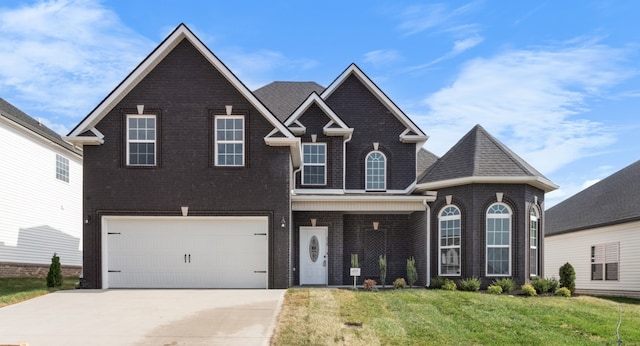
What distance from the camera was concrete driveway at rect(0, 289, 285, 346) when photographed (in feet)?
40.3

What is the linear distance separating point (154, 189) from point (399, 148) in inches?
396

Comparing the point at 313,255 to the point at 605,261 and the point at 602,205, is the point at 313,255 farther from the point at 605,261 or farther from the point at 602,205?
the point at 602,205

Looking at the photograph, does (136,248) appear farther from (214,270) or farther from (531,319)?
(531,319)

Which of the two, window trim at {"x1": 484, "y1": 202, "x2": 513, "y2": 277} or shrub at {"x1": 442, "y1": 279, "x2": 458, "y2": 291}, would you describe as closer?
shrub at {"x1": 442, "y1": 279, "x2": 458, "y2": 291}

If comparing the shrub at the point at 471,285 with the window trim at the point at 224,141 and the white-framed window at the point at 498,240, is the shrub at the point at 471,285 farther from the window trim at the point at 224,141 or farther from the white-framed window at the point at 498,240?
the window trim at the point at 224,141

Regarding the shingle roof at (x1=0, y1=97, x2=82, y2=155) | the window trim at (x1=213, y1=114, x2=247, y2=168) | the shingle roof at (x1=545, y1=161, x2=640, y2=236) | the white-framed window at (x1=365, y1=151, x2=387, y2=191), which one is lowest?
the shingle roof at (x1=545, y1=161, x2=640, y2=236)

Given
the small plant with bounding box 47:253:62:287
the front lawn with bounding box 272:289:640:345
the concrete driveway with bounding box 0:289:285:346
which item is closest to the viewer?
the concrete driveway with bounding box 0:289:285:346

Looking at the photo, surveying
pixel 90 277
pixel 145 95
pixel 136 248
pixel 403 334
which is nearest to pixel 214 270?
pixel 136 248

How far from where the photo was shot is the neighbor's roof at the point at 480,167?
2094 cm

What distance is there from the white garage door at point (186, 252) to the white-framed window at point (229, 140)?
185 cm

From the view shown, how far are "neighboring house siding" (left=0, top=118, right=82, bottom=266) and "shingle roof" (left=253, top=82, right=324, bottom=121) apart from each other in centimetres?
943

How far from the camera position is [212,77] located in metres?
19.9

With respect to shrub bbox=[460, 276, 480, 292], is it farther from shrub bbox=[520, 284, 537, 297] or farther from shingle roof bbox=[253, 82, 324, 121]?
shingle roof bbox=[253, 82, 324, 121]

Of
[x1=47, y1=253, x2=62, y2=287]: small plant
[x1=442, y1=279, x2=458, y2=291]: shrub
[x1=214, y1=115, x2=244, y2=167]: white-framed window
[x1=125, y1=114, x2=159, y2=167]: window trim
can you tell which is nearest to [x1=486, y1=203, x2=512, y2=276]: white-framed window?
[x1=442, y1=279, x2=458, y2=291]: shrub
